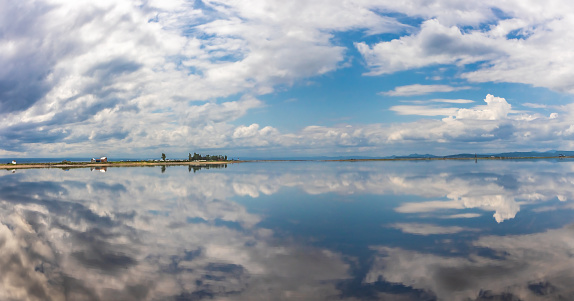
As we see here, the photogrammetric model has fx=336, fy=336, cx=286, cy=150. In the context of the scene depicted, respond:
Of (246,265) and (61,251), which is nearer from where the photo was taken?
(246,265)

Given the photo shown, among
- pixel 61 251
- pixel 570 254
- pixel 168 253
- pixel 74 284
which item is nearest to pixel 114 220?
pixel 61 251

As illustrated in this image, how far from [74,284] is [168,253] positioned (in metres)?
4.74

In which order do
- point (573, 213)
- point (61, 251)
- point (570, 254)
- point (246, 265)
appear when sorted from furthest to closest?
point (573, 213)
point (61, 251)
point (570, 254)
point (246, 265)

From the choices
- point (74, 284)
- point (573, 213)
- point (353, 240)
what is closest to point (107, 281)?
point (74, 284)

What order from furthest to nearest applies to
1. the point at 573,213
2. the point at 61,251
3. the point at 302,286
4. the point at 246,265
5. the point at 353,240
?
the point at 573,213 → the point at 353,240 → the point at 61,251 → the point at 246,265 → the point at 302,286

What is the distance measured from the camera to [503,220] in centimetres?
2620

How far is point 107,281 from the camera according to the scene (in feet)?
45.6

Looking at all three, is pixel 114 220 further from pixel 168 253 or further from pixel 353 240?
pixel 353 240

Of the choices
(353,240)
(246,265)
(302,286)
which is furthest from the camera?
(353,240)

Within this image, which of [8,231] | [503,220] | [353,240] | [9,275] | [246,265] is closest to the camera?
[9,275]

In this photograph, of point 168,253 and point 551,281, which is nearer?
point 551,281

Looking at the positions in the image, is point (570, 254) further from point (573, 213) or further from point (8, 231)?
point (8, 231)

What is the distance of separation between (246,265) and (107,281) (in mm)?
5861

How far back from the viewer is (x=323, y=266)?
15609 mm
